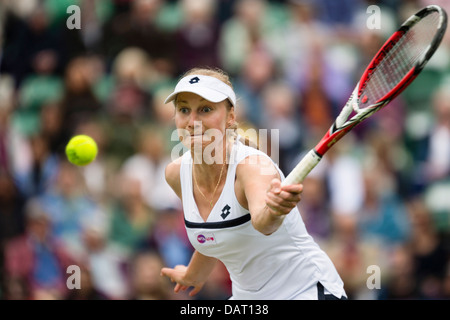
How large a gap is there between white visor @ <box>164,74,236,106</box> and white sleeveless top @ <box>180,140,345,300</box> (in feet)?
1.11

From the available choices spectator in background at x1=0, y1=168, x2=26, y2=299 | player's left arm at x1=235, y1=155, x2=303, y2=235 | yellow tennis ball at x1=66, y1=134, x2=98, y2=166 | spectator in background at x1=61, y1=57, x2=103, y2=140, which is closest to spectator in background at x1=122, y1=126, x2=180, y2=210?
spectator in background at x1=61, y1=57, x2=103, y2=140

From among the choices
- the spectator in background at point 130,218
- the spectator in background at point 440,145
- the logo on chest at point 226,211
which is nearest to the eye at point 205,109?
the logo on chest at point 226,211

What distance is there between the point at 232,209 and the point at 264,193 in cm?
39

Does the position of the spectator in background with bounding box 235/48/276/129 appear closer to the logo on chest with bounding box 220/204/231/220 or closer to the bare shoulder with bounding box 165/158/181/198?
the bare shoulder with bounding box 165/158/181/198

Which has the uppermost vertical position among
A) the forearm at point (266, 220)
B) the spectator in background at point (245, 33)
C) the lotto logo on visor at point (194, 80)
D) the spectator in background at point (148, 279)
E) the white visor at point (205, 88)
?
the spectator in background at point (245, 33)

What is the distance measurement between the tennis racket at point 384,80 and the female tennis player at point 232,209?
335mm

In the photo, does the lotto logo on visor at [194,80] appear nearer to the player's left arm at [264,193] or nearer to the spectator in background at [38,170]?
the player's left arm at [264,193]

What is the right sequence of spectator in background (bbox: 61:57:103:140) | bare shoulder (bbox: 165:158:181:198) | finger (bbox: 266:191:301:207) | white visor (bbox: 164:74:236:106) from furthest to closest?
spectator in background (bbox: 61:57:103:140), bare shoulder (bbox: 165:158:181:198), white visor (bbox: 164:74:236:106), finger (bbox: 266:191:301:207)

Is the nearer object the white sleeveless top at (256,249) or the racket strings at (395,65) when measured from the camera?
the racket strings at (395,65)

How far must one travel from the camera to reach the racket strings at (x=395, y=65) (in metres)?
3.94

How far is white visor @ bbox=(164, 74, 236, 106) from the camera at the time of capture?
4.05 metres

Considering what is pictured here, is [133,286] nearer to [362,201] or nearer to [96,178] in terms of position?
[96,178]

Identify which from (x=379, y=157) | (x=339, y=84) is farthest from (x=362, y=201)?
(x=339, y=84)

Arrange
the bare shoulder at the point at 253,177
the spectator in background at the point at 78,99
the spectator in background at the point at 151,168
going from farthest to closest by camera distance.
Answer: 1. the spectator in background at the point at 78,99
2. the spectator in background at the point at 151,168
3. the bare shoulder at the point at 253,177
